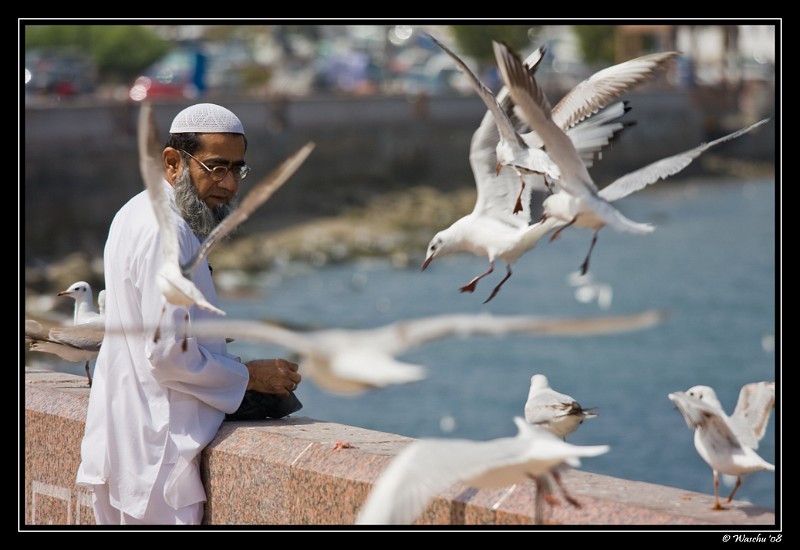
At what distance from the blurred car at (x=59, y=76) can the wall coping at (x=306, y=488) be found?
21.6 meters

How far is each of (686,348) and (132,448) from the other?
17652mm

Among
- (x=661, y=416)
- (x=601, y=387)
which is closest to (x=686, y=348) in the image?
(x=601, y=387)

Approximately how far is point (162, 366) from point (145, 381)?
0.47 ft

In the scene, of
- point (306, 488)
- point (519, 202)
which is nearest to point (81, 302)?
point (306, 488)

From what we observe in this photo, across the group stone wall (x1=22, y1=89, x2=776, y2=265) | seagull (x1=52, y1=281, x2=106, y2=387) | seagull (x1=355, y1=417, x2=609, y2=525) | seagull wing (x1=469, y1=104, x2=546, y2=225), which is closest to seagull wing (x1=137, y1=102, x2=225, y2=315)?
seagull (x1=355, y1=417, x2=609, y2=525)

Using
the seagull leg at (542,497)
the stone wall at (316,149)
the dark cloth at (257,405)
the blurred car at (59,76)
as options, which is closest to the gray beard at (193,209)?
the dark cloth at (257,405)

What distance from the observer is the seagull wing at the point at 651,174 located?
3.97 meters

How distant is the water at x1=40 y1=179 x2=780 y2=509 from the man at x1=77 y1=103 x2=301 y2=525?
7544mm

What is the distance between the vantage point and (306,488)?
4.18 m

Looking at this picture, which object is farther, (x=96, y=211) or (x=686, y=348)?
(x=96, y=211)

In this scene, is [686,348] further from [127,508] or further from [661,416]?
[127,508]

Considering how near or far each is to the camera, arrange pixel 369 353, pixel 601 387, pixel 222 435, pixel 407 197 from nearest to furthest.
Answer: pixel 369 353 → pixel 222 435 → pixel 601 387 → pixel 407 197

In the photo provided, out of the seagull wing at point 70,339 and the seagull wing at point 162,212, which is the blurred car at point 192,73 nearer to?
the seagull wing at point 70,339

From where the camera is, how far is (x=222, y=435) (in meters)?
4.45
